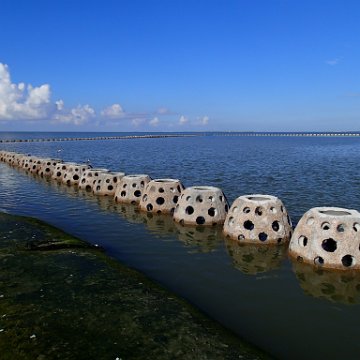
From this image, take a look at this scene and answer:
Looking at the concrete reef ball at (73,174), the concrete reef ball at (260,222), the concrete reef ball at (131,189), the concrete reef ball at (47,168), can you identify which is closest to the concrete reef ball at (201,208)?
the concrete reef ball at (260,222)

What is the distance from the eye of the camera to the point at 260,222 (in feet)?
53.5

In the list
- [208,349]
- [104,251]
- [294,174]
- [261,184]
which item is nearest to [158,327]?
[208,349]

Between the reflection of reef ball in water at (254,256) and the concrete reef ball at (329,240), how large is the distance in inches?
39.0

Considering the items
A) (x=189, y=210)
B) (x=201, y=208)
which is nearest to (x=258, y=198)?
(x=201, y=208)

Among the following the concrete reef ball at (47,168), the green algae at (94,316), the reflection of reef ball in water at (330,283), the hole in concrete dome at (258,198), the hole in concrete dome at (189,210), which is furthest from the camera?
the concrete reef ball at (47,168)

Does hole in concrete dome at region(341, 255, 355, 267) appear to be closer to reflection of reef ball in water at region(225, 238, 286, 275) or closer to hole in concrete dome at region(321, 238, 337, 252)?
hole in concrete dome at region(321, 238, 337, 252)

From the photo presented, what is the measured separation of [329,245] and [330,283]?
1949 mm

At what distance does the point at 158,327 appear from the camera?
8.96m

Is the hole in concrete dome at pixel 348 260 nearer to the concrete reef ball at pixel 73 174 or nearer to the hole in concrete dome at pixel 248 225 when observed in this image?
the hole in concrete dome at pixel 248 225

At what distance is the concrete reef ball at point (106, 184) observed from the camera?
1088 inches

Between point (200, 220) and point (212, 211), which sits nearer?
point (200, 220)

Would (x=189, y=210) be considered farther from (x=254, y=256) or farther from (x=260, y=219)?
(x=254, y=256)

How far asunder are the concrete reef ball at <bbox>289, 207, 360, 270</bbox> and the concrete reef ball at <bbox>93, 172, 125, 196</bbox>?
15976mm

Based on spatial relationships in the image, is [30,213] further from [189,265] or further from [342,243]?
[342,243]
